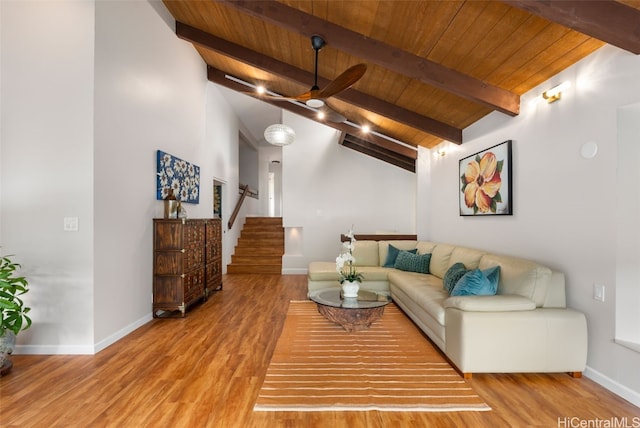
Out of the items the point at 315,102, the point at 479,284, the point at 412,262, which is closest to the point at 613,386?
the point at 479,284

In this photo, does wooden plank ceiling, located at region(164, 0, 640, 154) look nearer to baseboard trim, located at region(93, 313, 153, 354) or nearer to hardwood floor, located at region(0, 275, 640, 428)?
hardwood floor, located at region(0, 275, 640, 428)

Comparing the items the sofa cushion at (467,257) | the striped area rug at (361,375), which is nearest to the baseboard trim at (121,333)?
the striped area rug at (361,375)

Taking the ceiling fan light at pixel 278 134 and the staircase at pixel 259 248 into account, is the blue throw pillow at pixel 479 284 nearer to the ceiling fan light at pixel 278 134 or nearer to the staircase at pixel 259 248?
the ceiling fan light at pixel 278 134

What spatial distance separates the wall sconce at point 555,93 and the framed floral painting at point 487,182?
635mm

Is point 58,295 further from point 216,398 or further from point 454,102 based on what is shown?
point 454,102

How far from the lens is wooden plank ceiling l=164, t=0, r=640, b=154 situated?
7.05ft

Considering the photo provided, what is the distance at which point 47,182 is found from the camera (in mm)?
2824

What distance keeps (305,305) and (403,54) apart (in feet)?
11.1

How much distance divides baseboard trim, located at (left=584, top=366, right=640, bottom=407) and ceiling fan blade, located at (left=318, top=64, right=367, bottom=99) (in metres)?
3.06

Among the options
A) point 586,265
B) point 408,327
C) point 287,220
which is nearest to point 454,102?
point 586,265

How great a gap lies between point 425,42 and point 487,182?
185 cm

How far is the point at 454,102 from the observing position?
3746 millimetres

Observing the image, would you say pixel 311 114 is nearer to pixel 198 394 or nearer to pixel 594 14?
pixel 594 14

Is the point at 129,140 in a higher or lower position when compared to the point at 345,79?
lower
